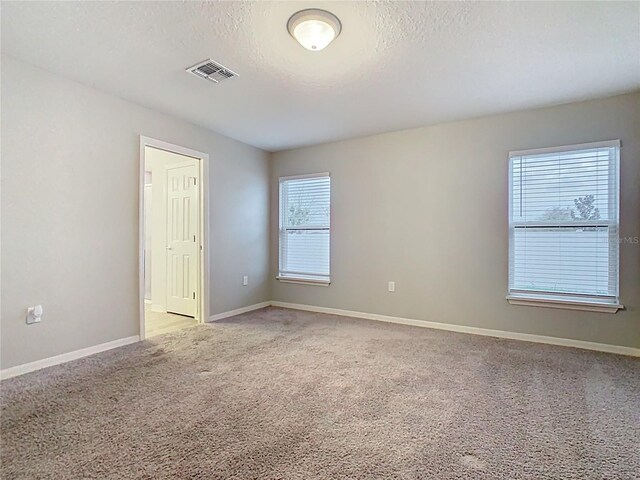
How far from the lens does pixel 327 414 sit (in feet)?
6.69

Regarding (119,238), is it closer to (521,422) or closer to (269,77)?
(269,77)

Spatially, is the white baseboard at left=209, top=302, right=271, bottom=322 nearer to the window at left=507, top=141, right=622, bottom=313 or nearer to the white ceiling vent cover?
the white ceiling vent cover

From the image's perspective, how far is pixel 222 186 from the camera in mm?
4500

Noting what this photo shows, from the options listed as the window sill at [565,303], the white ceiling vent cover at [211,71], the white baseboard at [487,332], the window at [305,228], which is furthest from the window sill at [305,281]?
the white ceiling vent cover at [211,71]

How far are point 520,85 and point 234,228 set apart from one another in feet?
12.0

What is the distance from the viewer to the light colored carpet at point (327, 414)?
5.18ft

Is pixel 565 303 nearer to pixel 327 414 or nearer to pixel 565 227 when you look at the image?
pixel 565 227

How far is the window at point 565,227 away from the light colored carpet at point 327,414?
0.61 meters

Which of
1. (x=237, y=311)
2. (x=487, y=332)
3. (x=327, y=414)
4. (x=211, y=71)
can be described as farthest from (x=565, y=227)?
(x=237, y=311)

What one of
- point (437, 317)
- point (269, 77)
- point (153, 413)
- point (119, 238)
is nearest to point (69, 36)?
point (269, 77)

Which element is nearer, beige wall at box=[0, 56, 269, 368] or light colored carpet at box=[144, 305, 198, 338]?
beige wall at box=[0, 56, 269, 368]

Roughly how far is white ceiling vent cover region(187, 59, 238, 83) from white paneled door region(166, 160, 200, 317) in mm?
1650

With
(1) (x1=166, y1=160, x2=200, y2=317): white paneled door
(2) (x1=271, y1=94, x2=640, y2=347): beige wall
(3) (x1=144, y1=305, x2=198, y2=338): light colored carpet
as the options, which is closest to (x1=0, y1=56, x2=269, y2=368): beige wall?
(3) (x1=144, y1=305, x2=198, y2=338): light colored carpet

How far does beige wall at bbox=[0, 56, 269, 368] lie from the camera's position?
2.59 m
